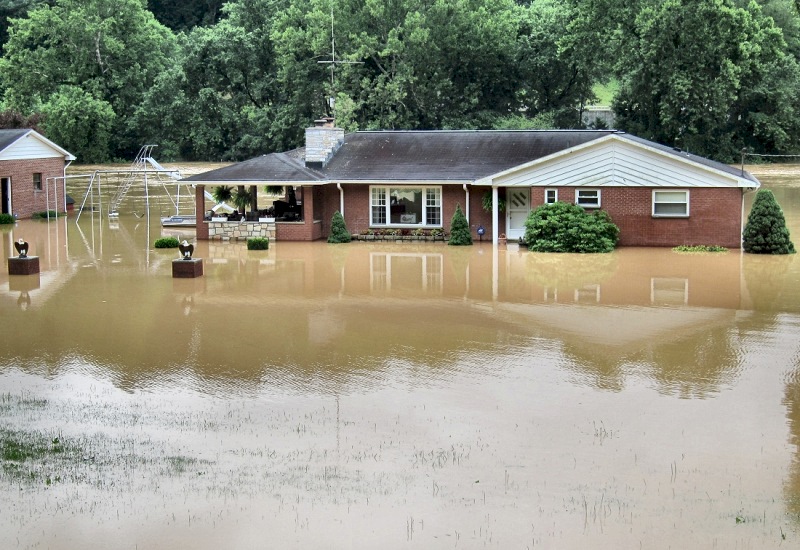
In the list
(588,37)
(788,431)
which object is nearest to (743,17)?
(588,37)

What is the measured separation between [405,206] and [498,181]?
3474mm

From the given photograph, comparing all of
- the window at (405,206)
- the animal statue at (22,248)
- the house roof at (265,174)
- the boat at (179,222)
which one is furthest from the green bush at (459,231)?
the animal statue at (22,248)

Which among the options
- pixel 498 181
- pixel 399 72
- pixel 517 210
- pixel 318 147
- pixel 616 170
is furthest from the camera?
pixel 399 72

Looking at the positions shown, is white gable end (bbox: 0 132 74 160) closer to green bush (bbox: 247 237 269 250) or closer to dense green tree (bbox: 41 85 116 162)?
green bush (bbox: 247 237 269 250)

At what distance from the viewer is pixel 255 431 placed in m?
13.9

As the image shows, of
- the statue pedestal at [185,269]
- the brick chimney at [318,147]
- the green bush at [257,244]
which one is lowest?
the statue pedestal at [185,269]

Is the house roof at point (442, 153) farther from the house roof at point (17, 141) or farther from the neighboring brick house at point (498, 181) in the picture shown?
the house roof at point (17, 141)

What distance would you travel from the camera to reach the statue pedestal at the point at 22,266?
27359mm

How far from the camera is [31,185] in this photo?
1687 inches

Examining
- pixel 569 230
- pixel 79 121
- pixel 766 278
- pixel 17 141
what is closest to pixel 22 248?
pixel 569 230

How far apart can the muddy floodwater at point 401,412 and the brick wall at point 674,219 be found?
17.0 feet

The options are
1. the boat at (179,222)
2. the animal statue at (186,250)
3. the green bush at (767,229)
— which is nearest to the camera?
the animal statue at (186,250)

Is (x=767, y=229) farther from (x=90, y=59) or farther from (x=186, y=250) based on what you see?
(x=90, y=59)

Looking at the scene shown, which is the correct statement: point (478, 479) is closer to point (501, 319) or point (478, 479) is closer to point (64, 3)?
point (501, 319)
